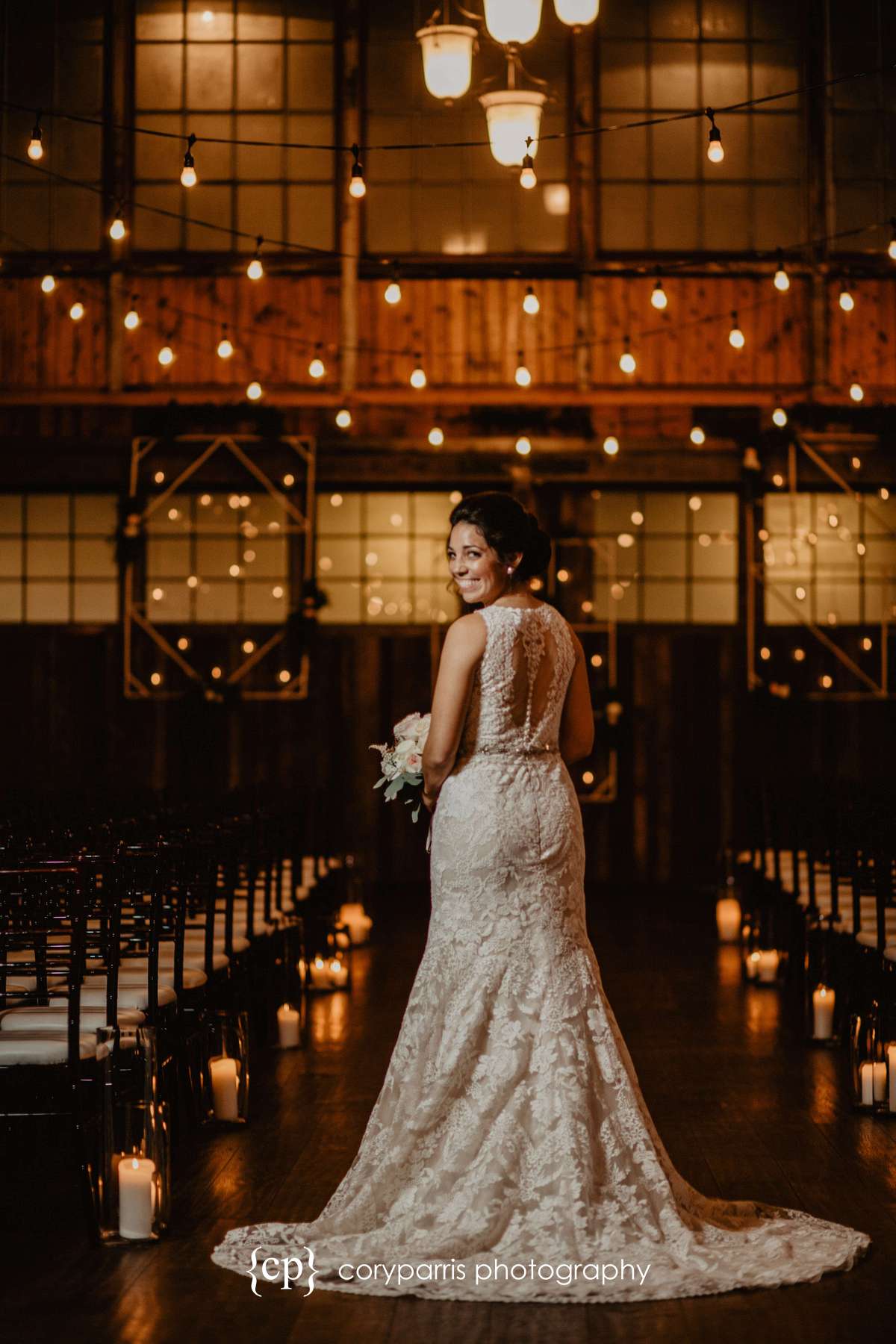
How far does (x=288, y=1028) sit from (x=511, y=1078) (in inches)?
123

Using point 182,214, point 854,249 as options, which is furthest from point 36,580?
point 854,249

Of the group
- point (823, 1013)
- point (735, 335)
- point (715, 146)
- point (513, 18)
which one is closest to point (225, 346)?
point (735, 335)

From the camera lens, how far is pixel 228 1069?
18.9 feet

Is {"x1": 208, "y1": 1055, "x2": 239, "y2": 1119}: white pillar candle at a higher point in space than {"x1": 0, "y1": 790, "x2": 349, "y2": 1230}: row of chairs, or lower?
lower

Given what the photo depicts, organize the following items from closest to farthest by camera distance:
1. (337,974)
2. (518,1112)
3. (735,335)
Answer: (518,1112) < (337,974) < (735,335)

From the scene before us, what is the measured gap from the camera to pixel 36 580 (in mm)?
13078

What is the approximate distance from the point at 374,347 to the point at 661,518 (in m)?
2.41

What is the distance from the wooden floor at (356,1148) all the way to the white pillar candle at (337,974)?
0.16m

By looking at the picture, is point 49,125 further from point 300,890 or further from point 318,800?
point 300,890

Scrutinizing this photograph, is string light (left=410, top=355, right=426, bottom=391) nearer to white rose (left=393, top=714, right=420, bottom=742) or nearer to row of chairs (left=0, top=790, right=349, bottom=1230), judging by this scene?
row of chairs (left=0, top=790, right=349, bottom=1230)

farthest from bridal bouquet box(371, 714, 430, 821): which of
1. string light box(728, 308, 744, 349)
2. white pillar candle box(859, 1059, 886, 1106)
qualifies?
string light box(728, 308, 744, 349)

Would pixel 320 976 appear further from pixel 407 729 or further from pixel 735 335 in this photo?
pixel 735 335

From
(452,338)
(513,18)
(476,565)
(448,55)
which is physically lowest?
(476,565)

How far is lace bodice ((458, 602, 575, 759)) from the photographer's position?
4312 mm
